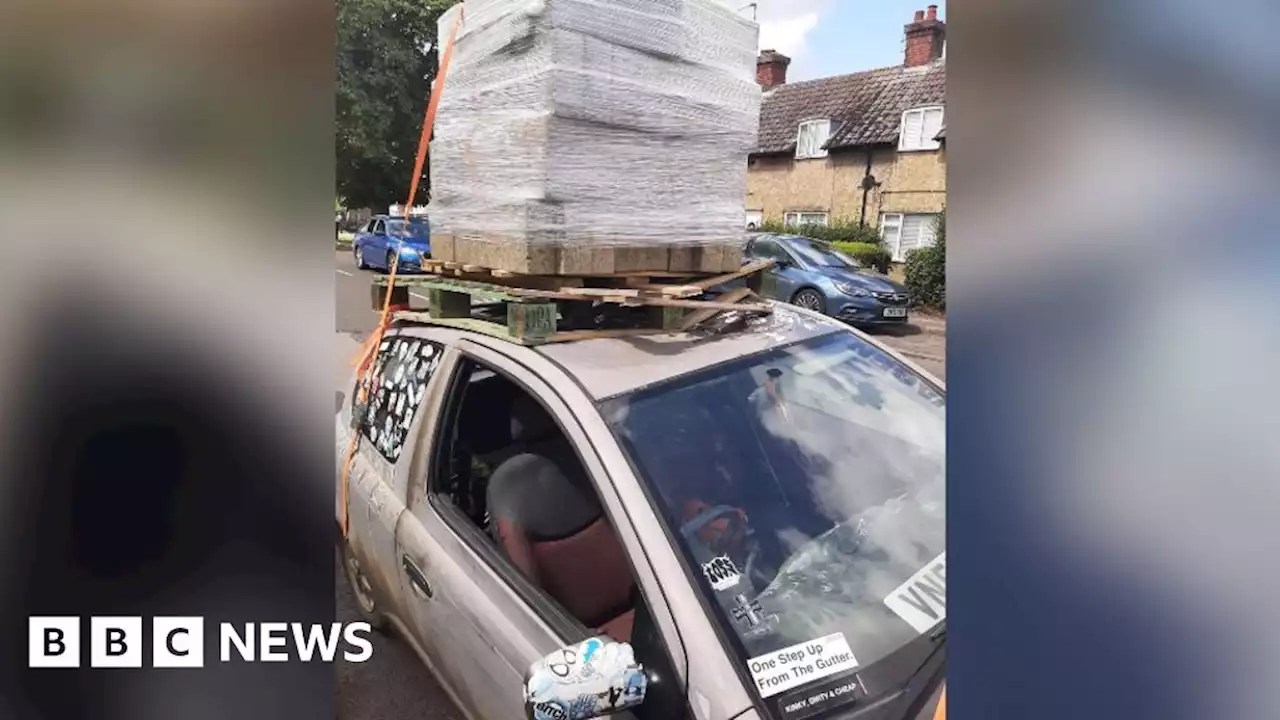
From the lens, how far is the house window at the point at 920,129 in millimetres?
1518

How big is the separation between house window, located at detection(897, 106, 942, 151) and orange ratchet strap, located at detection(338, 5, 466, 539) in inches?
42.3

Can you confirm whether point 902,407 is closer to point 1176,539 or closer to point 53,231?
point 1176,539

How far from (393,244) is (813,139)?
125 centimetres

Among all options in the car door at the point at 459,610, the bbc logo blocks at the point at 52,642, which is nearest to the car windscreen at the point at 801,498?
the car door at the point at 459,610

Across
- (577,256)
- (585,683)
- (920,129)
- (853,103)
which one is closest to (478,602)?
(585,683)

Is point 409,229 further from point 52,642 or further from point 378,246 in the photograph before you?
point 52,642

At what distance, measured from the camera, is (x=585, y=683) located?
1158mm

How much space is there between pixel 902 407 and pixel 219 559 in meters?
1.52

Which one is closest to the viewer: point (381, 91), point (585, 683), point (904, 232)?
point (585, 683)

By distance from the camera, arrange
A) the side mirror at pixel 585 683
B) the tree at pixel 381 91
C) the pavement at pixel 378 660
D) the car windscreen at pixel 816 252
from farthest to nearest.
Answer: the car windscreen at pixel 816 252
the pavement at pixel 378 660
the tree at pixel 381 91
the side mirror at pixel 585 683

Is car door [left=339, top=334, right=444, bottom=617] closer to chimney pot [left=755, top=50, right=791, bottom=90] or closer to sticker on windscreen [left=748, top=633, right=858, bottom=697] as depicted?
sticker on windscreen [left=748, top=633, right=858, bottom=697]

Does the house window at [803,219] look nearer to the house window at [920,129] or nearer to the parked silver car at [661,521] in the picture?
the parked silver car at [661,521]

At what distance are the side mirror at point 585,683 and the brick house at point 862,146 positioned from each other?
1063 mm

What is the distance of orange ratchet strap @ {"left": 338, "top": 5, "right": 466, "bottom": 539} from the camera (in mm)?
1678
